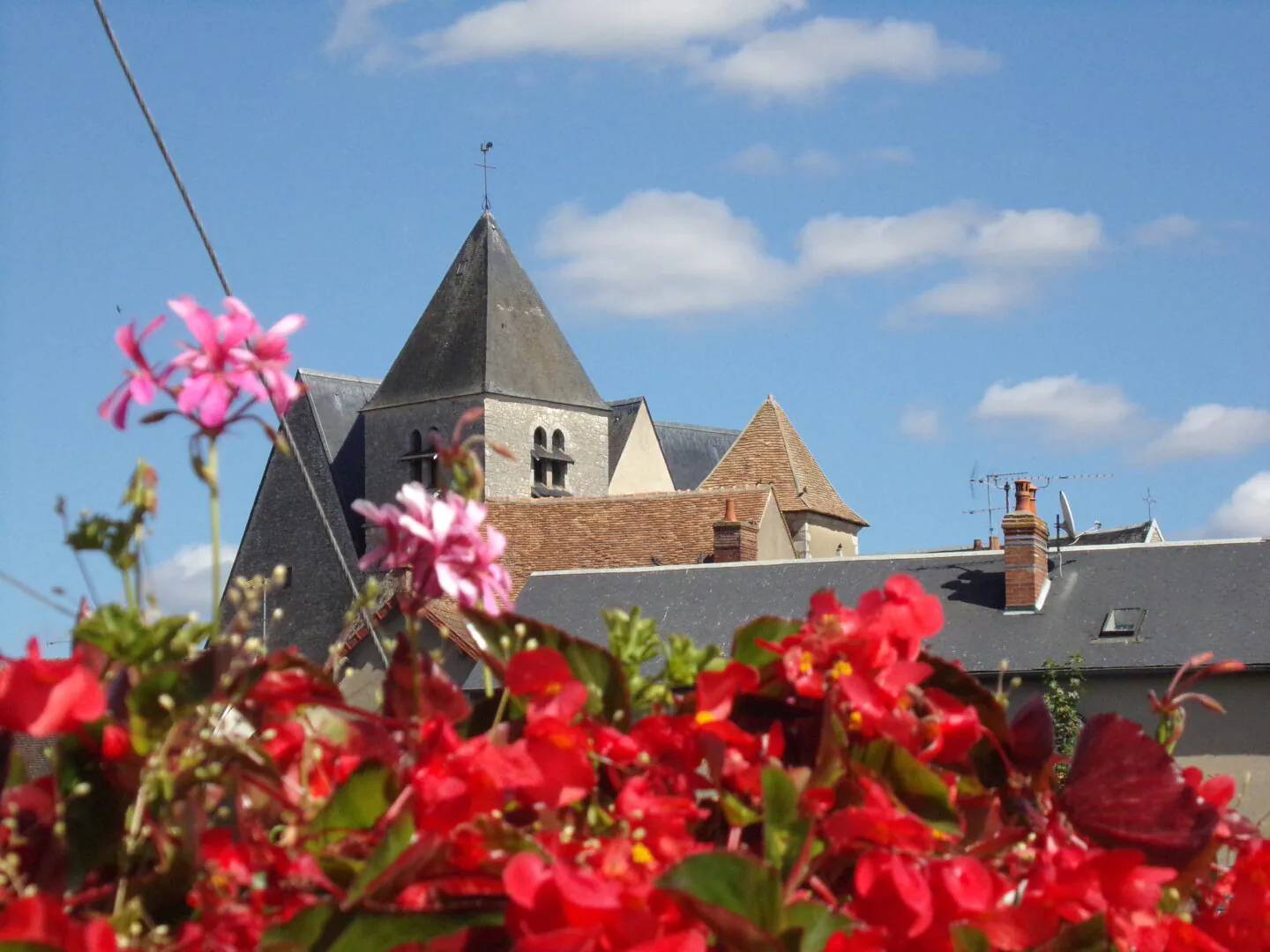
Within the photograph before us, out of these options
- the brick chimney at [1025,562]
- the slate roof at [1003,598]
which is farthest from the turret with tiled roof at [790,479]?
the brick chimney at [1025,562]

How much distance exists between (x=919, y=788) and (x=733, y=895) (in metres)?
0.28

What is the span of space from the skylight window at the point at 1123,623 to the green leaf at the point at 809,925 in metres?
29.9

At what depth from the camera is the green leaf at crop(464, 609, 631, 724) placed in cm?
136

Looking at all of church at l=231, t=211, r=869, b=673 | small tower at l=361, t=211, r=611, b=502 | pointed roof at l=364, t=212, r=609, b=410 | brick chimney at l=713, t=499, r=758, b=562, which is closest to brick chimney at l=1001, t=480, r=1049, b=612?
brick chimney at l=713, t=499, r=758, b=562

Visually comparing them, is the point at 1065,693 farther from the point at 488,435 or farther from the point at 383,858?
the point at 488,435

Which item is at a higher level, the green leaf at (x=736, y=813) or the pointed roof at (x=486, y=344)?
the pointed roof at (x=486, y=344)

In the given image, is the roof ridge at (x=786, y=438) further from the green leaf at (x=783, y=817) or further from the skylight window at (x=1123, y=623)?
the green leaf at (x=783, y=817)

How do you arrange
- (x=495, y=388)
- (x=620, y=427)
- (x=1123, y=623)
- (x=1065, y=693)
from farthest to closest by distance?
1. (x=620, y=427)
2. (x=495, y=388)
3. (x=1123, y=623)
4. (x=1065, y=693)

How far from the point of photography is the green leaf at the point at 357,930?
3.55 feet

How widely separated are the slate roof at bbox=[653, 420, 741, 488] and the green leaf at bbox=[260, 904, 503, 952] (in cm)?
6762

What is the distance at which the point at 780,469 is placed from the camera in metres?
57.6

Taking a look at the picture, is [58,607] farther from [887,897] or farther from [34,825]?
[887,897]

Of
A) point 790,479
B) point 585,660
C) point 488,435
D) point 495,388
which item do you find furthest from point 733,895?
point 495,388

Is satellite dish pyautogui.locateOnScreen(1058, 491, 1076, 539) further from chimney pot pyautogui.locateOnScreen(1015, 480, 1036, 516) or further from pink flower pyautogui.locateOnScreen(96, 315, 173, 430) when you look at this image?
pink flower pyautogui.locateOnScreen(96, 315, 173, 430)
